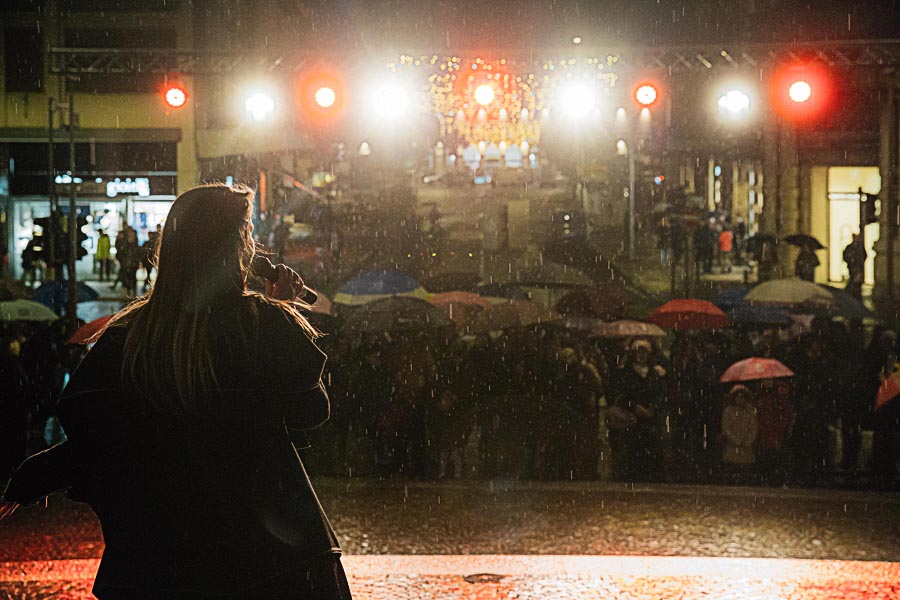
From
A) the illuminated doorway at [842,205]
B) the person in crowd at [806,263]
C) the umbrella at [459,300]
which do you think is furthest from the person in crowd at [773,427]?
the illuminated doorway at [842,205]

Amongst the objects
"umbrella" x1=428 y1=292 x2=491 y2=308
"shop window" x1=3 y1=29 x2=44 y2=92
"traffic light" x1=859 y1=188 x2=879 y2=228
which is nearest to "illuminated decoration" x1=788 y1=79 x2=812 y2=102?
"umbrella" x1=428 y1=292 x2=491 y2=308

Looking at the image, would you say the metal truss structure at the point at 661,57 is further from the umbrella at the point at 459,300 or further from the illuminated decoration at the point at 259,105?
the umbrella at the point at 459,300

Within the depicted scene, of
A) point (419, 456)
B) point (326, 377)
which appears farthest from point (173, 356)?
point (326, 377)

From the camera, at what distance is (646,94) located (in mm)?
16703

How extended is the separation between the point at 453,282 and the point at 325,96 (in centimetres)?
353

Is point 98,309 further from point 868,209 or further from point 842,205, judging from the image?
point 842,205

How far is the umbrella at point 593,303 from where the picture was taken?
15.1 m

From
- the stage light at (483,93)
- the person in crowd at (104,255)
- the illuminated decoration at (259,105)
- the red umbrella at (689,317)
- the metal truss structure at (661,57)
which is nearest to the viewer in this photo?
the red umbrella at (689,317)

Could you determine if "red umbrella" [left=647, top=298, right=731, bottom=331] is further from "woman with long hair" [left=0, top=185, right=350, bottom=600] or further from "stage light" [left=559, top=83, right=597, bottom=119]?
"woman with long hair" [left=0, top=185, right=350, bottom=600]

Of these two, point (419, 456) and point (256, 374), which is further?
point (419, 456)

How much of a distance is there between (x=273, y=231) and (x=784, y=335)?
66.6ft

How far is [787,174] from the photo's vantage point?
32.2 metres

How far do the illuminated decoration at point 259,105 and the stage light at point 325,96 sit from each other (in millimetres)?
1015

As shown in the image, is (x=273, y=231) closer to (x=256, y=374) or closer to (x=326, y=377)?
(x=326, y=377)
